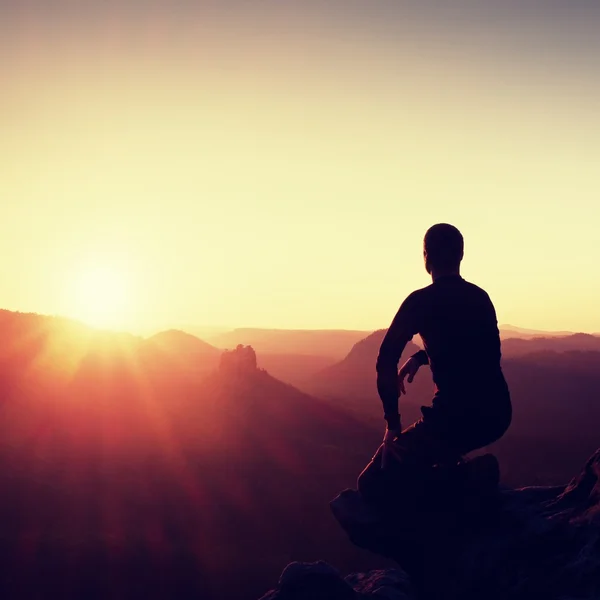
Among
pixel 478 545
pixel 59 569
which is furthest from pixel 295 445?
pixel 478 545

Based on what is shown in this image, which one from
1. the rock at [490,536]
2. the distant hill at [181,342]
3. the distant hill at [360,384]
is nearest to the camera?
the rock at [490,536]

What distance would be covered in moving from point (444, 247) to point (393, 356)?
1210 millimetres

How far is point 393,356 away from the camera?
6074mm

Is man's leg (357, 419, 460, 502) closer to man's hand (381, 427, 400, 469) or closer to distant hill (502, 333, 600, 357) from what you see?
man's hand (381, 427, 400, 469)

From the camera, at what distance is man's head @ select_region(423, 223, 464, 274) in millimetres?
6223

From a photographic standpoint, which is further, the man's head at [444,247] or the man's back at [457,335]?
the man's head at [444,247]

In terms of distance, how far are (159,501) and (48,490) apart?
4614mm

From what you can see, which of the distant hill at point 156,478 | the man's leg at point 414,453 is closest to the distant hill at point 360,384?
the distant hill at point 156,478

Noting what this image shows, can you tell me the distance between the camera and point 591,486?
6094mm

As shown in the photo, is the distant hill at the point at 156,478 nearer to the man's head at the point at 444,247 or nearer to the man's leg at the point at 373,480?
the man's leg at the point at 373,480

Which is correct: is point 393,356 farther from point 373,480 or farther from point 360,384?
point 360,384

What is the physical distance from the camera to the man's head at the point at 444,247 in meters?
6.22

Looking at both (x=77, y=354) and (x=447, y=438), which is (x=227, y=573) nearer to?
(x=447, y=438)

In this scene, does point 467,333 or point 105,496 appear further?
point 105,496
